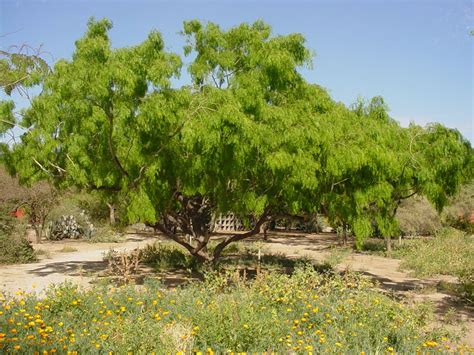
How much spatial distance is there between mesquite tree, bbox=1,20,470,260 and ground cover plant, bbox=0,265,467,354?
8.22ft

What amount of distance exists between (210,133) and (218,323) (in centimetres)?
347

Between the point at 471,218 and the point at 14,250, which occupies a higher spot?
the point at 471,218

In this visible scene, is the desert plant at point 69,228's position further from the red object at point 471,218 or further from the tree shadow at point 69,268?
the red object at point 471,218

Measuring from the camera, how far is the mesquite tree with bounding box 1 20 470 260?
29.7 ft

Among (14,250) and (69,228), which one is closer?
(14,250)

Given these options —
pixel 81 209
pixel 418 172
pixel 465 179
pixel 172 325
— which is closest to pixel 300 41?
pixel 418 172

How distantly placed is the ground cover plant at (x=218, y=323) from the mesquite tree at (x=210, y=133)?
251cm

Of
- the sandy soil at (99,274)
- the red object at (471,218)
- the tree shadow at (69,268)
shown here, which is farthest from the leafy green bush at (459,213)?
the tree shadow at (69,268)

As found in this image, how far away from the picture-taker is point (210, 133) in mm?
8414

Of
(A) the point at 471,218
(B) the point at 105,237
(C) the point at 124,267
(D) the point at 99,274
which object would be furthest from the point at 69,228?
(A) the point at 471,218

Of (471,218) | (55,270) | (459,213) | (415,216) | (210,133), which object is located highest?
(210,133)

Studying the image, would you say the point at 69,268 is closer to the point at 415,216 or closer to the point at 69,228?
the point at 69,228

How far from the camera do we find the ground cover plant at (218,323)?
530 centimetres

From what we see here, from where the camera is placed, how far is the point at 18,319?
235 inches
